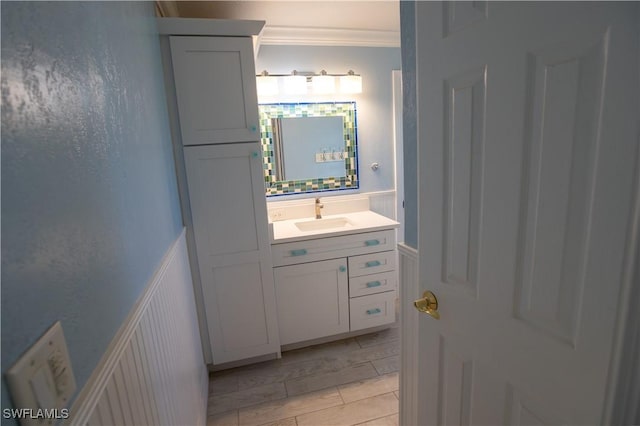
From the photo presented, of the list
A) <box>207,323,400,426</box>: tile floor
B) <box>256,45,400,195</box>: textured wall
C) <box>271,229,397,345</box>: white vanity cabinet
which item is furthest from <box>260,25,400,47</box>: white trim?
<box>207,323,400,426</box>: tile floor

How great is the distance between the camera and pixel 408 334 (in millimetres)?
1296

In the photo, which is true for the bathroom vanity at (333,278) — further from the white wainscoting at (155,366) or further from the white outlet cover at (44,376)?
the white outlet cover at (44,376)

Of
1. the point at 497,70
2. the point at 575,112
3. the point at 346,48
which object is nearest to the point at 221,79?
the point at 346,48

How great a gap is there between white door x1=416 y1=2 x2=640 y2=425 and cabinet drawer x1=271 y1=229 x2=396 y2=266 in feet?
4.16

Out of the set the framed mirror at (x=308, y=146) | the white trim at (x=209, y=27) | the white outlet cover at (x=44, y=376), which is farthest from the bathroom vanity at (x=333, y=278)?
the white outlet cover at (x=44, y=376)

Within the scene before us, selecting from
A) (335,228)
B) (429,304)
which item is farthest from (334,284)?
(429,304)

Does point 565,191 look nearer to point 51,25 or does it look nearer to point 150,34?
point 51,25

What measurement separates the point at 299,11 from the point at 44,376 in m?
2.19

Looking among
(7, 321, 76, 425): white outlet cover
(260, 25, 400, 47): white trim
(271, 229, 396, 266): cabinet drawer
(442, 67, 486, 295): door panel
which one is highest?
(260, 25, 400, 47): white trim

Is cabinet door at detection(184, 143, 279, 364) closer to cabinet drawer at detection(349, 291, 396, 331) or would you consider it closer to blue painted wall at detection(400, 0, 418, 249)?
cabinet drawer at detection(349, 291, 396, 331)

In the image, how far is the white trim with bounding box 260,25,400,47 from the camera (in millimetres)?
2303

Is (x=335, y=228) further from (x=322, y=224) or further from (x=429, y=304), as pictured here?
(x=429, y=304)

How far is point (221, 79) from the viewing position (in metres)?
1.80

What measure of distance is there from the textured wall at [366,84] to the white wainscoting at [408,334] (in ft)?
5.08
